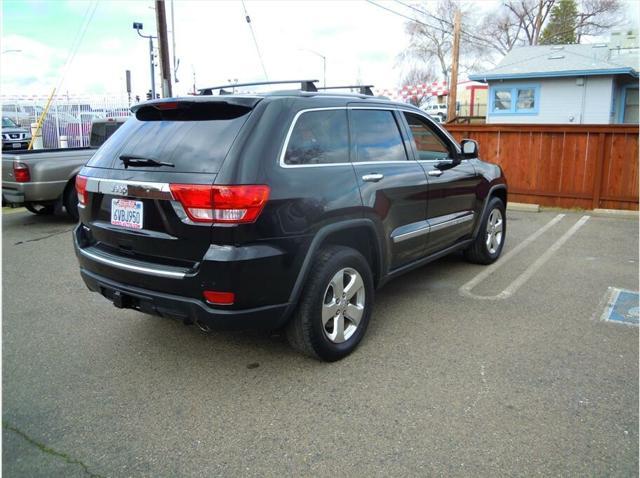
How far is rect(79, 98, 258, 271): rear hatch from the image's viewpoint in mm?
3201

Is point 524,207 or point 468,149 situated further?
point 524,207

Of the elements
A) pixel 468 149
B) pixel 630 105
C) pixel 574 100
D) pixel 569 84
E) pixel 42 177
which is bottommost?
pixel 42 177

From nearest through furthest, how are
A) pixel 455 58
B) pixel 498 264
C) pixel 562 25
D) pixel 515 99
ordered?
pixel 498 264 < pixel 455 58 < pixel 515 99 < pixel 562 25

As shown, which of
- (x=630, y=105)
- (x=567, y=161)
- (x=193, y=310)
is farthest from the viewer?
(x=630, y=105)

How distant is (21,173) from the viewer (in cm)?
835

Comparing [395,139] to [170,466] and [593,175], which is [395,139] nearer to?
[170,466]

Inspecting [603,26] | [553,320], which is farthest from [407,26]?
[553,320]

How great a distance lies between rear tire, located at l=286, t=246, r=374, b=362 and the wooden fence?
794 centimetres

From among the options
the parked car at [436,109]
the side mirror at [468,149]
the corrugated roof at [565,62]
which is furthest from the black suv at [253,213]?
the parked car at [436,109]

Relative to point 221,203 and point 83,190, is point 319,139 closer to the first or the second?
point 221,203

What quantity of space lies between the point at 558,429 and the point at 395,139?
2.56m

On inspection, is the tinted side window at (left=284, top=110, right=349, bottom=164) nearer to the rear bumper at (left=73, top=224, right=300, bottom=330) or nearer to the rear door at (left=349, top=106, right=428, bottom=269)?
the rear door at (left=349, top=106, right=428, bottom=269)

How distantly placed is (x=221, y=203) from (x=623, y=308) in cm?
391

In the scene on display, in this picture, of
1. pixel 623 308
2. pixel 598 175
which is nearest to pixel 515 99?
pixel 598 175
